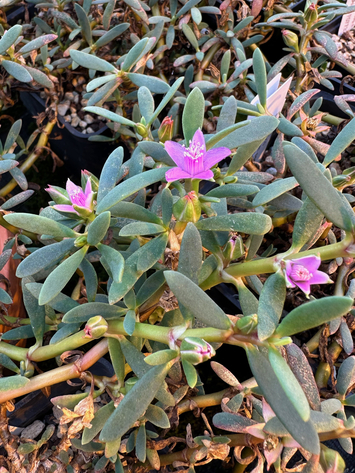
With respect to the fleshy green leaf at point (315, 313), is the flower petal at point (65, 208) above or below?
above

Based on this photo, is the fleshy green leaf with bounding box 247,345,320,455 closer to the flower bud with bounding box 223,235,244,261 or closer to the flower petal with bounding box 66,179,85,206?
the flower bud with bounding box 223,235,244,261

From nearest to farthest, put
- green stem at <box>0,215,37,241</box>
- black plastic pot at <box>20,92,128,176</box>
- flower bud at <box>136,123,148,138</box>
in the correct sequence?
flower bud at <box>136,123,148,138</box> < green stem at <box>0,215,37,241</box> < black plastic pot at <box>20,92,128,176</box>

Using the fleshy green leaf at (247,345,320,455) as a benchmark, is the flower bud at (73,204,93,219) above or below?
above

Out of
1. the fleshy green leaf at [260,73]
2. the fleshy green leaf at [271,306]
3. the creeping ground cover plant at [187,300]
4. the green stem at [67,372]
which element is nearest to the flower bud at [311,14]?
the creeping ground cover plant at [187,300]

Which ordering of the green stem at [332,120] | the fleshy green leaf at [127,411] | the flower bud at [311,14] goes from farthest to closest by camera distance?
the green stem at [332,120], the flower bud at [311,14], the fleshy green leaf at [127,411]

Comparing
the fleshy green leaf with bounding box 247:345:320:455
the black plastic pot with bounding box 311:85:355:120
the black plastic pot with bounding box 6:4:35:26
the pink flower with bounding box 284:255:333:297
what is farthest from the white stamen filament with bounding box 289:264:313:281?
the black plastic pot with bounding box 6:4:35:26

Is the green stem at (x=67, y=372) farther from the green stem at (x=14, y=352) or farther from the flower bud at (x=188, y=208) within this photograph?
the flower bud at (x=188, y=208)
